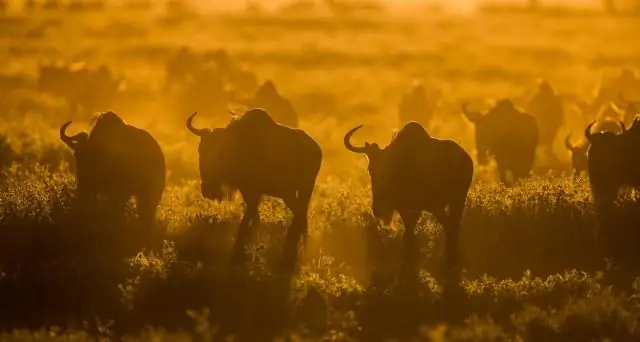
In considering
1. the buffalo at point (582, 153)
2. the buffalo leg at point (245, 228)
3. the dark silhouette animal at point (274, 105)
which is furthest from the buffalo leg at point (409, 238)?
the dark silhouette animal at point (274, 105)

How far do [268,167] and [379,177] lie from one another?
4.29 feet

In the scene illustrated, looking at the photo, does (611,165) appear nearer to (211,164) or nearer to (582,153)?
(582,153)

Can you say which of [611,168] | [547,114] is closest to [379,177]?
[611,168]

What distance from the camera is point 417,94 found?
2431 centimetres

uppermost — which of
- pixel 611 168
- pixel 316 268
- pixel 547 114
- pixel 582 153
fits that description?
pixel 547 114

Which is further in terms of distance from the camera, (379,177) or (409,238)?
(379,177)

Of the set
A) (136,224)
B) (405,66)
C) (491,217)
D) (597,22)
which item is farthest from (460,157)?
(597,22)

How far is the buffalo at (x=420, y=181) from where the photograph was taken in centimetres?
1209

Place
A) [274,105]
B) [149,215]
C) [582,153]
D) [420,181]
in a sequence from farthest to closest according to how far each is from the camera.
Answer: [274,105] < [582,153] < [149,215] < [420,181]

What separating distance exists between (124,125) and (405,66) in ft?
94.4

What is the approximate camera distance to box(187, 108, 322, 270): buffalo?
12.3m

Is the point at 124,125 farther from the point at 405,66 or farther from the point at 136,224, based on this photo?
the point at 405,66

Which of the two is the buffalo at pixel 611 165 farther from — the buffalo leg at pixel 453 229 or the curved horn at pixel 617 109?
the curved horn at pixel 617 109

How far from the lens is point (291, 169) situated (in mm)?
12289
